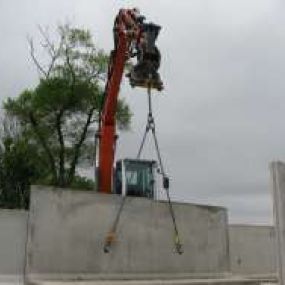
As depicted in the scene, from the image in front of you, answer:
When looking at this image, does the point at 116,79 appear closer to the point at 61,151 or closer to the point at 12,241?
the point at 12,241

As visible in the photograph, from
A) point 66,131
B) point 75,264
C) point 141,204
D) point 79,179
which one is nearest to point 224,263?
point 141,204

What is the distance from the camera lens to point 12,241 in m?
18.1

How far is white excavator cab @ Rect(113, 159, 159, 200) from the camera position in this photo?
19.0m

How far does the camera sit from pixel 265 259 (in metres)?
27.5

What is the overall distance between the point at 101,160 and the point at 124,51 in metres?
3.39

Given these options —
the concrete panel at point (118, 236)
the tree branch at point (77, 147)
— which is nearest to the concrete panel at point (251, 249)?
the concrete panel at point (118, 236)

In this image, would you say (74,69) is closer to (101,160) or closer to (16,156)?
(16,156)

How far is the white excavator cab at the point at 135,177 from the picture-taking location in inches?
749

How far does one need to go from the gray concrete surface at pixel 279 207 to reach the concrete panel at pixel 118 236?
8.69 m

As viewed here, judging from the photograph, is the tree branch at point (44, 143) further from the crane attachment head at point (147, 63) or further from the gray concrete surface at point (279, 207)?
the gray concrete surface at point (279, 207)

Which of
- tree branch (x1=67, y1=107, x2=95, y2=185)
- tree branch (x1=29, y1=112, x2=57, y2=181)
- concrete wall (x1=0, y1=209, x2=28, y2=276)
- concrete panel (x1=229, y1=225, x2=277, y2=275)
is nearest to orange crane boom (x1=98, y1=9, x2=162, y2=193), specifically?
concrete wall (x1=0, y1=209, x2=28, y2=276)

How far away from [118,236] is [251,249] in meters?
9.83

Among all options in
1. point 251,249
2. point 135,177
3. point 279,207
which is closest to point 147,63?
point 135,177

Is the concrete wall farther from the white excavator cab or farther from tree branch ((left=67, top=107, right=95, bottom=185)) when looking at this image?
tree branch ((left=67, top=107, right=95, bottom=185))
